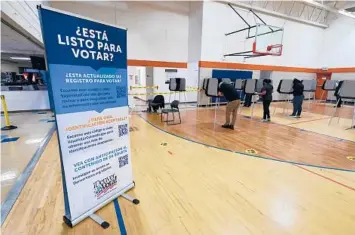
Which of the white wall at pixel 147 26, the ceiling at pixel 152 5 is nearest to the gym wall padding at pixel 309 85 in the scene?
the white wall at pixel 147 26

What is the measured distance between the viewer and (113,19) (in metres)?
8.16

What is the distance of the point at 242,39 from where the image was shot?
9852 millimetres

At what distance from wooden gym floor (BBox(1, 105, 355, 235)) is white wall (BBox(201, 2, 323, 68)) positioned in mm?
6294

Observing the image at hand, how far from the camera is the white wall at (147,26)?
25.9ft

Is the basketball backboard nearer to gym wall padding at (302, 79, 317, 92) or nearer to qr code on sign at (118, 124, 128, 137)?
gym wall padding at (302, 79, 317, 92)

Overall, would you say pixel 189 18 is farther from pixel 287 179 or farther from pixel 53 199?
pixel 53 199

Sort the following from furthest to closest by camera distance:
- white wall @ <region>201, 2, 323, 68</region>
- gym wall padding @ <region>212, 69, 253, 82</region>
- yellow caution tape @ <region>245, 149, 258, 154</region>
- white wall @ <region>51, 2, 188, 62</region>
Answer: gym wall padding @ <region>212, 69, 253, 82</region> → white wall @ <region>201, 2, 323, 68</region> → white wall @ <region>51, 2, 188, 62</region> → yellow caution tape @ <region>245, 149, 258, 154</region>

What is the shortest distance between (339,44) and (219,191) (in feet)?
47.2

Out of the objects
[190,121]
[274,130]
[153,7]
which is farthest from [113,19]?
[274,130]

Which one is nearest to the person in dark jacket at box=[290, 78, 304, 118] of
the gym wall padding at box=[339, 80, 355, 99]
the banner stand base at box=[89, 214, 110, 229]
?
the gym wall padding at box=[339, 80, 355, 99]

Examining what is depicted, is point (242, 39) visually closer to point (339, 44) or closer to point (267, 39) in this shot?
point (267, 39)

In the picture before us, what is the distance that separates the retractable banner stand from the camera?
1.56 metres

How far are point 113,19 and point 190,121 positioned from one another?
5648 mm

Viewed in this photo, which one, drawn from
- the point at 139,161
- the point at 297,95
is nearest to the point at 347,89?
the point at 297,95
